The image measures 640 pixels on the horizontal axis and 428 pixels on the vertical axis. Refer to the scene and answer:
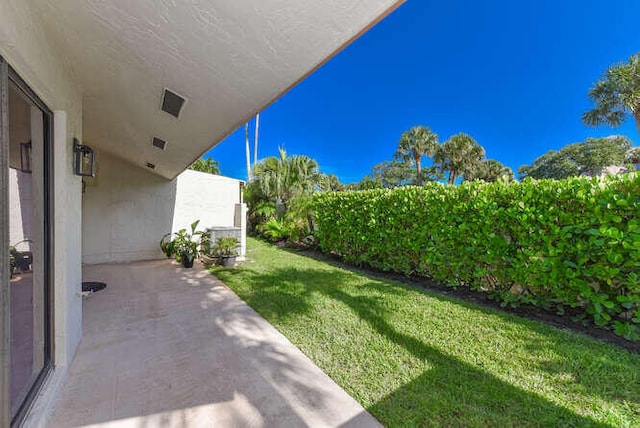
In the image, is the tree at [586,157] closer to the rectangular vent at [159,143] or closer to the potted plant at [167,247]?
the potted plant at [167,247]

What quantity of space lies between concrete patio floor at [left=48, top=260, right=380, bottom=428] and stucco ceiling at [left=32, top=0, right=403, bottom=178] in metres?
2.78

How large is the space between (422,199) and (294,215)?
658cm

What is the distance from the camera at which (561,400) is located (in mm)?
2371

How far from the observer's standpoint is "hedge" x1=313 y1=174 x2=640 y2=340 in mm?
3471

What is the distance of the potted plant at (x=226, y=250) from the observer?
766 cm

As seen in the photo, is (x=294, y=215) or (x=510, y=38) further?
(x=510, y=38)

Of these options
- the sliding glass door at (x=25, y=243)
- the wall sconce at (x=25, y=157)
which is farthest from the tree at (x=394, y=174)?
the wall sconce at (x=25, y=157)

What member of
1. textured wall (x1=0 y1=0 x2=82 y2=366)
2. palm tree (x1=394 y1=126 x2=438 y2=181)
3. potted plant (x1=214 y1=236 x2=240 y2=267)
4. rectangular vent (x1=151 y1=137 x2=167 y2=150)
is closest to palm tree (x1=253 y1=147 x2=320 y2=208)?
potted plant (x1=214 y1=236 x2=240 y2=267)

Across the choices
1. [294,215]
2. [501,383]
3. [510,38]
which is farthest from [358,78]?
[501,383]

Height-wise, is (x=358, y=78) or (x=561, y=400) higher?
(x=358, y=78)

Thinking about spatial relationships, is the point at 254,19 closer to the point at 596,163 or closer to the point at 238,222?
the point at 238,222

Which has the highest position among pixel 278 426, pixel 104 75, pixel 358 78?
pixel 358 78

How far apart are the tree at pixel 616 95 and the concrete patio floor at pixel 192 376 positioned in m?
27.3

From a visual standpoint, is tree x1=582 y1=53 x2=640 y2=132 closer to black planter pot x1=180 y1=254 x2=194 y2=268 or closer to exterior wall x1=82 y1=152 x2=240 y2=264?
exterior wall x1=82 y1=152 x2=240 y2=264
